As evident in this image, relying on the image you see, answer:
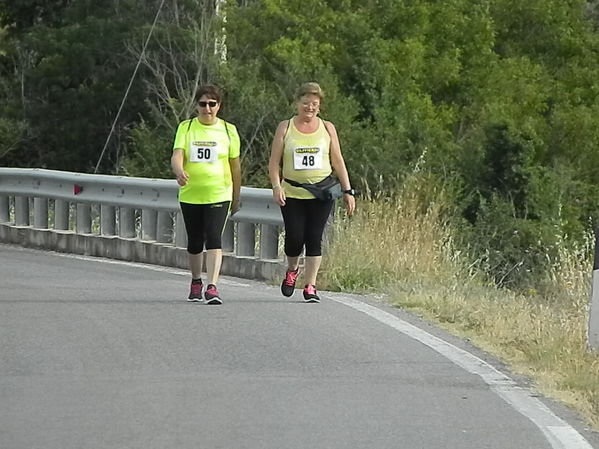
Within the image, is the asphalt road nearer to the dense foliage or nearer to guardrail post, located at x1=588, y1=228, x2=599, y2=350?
guardrail post, located at x1=588, y1=228, x2=599, y2=350

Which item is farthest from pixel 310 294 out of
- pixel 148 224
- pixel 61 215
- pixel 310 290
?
pixel 61 215

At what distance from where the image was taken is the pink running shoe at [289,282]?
12344mm

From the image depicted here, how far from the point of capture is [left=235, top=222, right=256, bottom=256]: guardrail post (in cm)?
1490

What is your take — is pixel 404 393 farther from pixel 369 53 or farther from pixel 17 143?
pixel 17 143

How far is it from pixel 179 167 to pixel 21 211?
7360mm

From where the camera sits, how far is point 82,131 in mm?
45562

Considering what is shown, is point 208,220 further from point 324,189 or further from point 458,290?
point 458,290

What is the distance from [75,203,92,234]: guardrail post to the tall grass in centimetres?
370

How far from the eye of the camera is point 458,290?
1292cm

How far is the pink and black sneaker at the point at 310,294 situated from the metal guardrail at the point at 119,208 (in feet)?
7.28

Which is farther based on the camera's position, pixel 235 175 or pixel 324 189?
pixel 235 175

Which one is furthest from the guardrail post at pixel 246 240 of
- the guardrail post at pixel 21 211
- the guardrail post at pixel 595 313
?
the guardrail post at pixel 595 313

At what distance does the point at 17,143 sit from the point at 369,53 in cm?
1217

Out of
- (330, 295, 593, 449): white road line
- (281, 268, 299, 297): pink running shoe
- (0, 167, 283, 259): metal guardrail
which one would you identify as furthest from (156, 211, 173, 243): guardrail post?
(330, 295, 593, 449): white road line
